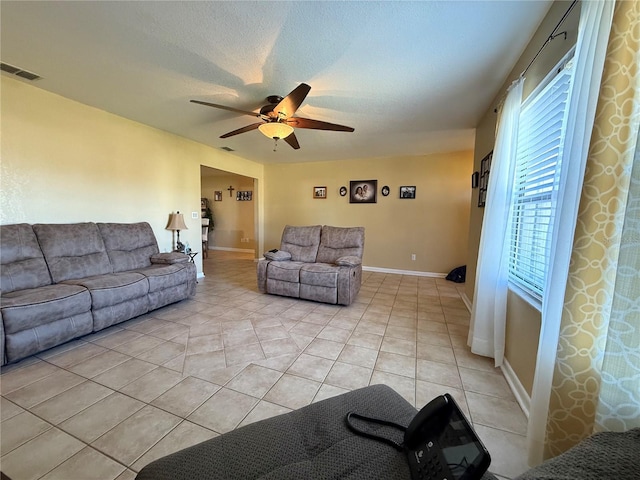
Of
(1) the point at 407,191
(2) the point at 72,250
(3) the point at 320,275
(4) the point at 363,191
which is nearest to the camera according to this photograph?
(2) the point at 72,250

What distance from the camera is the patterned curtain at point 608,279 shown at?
0.80 m

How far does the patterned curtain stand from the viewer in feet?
2.63

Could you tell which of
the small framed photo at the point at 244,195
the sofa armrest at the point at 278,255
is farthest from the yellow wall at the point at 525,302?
the small framed photo at the point at 244,195

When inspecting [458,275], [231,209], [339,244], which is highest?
[231,209]

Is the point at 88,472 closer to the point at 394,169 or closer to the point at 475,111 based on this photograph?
the point at 475,111

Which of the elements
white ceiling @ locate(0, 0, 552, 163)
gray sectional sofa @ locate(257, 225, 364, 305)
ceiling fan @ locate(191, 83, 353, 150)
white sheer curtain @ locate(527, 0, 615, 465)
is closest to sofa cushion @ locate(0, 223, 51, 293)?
white ceiling @ locate(0, 0, 552, 163)

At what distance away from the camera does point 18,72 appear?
237 centimetres

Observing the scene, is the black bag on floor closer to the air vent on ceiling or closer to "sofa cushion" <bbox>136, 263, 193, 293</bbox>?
"sofa cushion" <bbox>136, 263, 193, 293</bbox>

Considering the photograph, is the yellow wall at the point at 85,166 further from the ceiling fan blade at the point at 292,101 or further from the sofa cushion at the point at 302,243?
the ceiling fan blade at the point at 292,101

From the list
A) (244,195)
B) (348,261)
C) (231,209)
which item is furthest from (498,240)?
(231,209)

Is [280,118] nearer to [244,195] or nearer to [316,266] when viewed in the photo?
[316,266]

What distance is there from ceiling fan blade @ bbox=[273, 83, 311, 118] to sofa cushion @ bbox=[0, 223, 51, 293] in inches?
109

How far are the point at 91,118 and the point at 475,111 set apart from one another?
184 inches

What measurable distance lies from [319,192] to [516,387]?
503 cm
